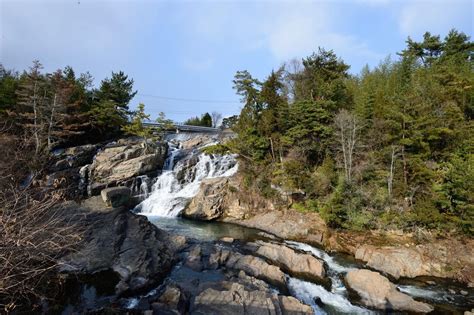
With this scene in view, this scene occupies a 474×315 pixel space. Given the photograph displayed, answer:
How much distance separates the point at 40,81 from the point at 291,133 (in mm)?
22225

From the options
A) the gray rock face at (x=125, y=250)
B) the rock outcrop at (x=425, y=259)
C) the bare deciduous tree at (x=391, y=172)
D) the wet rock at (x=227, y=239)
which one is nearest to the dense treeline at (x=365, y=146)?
the bare deciduous tree at (x=391, y=172)

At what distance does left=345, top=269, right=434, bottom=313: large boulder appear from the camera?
1041 cm

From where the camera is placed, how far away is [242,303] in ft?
28.4

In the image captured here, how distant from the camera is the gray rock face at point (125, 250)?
10477 millimetres

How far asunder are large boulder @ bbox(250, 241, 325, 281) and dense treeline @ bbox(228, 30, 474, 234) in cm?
484

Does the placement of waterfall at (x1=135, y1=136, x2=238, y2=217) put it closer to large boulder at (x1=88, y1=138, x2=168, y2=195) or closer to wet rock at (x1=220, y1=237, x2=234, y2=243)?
large boulder at (x1=88, y1=138, x2=168, y2=195)

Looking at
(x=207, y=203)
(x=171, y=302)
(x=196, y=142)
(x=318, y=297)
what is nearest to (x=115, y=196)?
(x=207, y=203)

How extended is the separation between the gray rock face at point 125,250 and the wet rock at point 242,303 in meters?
2.62

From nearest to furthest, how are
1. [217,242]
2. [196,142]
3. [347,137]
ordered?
[217,242], [347,137], [196,142]

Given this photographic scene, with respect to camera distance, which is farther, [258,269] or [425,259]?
[425,259]

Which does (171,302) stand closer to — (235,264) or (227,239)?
(235,264)

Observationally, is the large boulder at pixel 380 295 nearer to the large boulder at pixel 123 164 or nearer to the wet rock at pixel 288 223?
the wet rock at pixel 288 223

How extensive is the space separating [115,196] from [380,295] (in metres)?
17.7

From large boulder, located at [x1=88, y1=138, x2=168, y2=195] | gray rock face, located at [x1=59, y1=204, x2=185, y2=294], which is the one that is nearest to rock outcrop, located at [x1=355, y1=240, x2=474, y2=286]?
gray rock face, located at [x1=59, y1=204, x2=185, y2=294]
